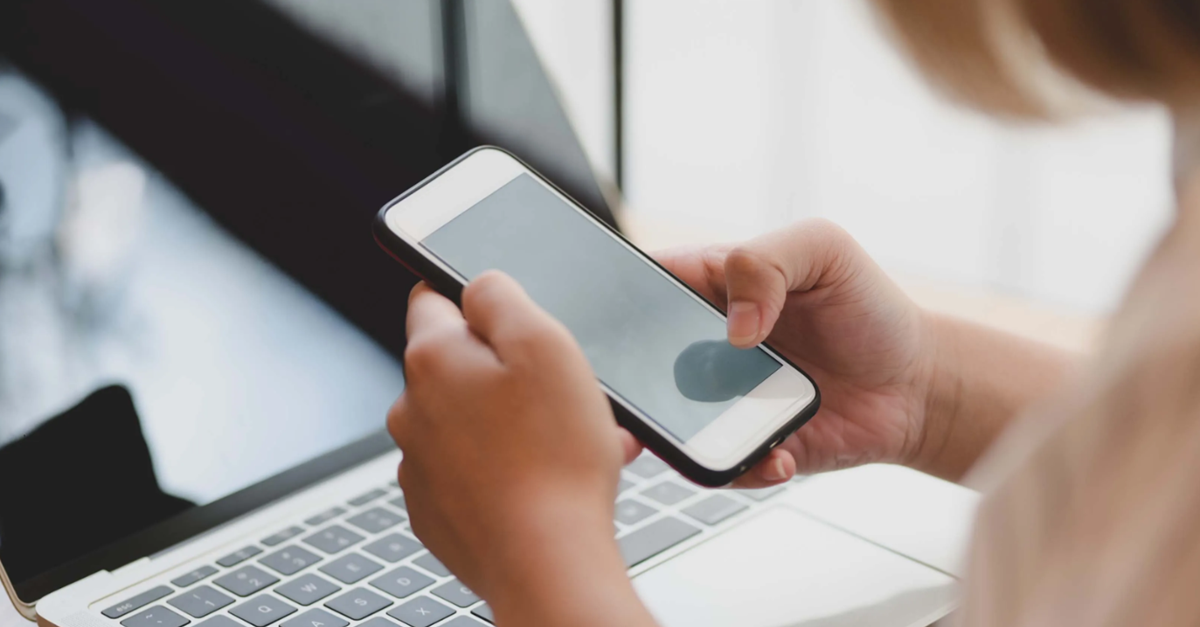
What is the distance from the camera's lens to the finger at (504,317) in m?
0.32

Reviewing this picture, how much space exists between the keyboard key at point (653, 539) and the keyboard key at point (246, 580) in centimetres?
14

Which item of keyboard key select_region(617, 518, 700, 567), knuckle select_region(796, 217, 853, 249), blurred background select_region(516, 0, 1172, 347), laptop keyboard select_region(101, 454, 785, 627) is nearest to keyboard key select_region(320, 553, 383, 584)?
laptop keyboard select_region(101, 454, 785, 627)

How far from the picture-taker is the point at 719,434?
39cm

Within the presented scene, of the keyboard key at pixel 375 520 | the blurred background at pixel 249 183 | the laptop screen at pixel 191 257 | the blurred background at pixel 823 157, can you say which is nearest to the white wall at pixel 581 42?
the blurred background at pixel 823 157

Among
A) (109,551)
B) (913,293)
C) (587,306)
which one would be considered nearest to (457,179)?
(587,306)

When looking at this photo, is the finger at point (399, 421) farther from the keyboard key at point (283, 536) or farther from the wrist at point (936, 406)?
the wrist at point (936, 406)

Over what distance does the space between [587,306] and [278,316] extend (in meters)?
0.16

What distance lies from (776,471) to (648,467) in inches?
4.3

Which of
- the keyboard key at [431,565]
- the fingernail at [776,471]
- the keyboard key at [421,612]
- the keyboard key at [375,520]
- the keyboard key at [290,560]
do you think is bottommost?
the keyboard key at [375,520]

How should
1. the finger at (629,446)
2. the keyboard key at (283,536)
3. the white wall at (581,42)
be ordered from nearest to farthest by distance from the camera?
the finger at (629,446)
the keyboard key at (283,536)
the white wall at (581,42)

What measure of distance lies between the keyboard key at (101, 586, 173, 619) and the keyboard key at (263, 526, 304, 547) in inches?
1.8

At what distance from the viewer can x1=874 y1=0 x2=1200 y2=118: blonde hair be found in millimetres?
251

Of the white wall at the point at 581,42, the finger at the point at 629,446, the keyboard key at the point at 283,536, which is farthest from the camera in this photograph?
the white wall at the point at 581,42

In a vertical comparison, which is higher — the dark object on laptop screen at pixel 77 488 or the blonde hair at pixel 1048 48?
the blonde hair at pixel 1048 48
